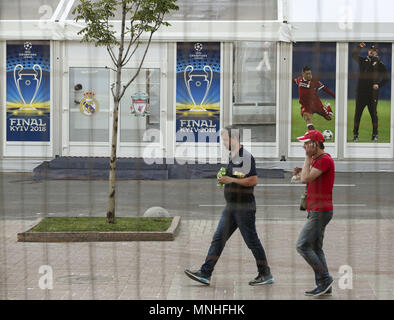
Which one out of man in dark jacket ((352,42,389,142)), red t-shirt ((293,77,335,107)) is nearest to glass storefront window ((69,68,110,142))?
red t-shirt ((293,77,335,107))

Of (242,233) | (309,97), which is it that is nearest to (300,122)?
(309,97)

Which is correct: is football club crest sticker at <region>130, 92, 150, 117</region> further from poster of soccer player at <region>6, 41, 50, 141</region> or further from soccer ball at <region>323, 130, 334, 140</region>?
soccer ball at <region>323, 130, 334, 140</region>

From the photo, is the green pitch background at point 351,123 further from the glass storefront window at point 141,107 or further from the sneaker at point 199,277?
the sneaker at point 199,277

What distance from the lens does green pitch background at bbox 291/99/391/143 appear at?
19703 millimetres

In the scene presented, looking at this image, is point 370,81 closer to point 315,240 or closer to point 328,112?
point 328,112

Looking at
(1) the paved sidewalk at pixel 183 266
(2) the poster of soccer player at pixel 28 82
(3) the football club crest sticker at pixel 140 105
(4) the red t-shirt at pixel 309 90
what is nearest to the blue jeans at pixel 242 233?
(1) the paved sidewalk at pixel 183 266

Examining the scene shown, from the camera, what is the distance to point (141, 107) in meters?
20.1

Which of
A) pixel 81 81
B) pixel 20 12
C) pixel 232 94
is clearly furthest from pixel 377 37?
pixel 20 12

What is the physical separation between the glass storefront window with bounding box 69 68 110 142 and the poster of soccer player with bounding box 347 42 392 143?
19.7 ft

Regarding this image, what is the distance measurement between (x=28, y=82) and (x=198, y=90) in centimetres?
420

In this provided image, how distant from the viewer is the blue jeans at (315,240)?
6863 mm

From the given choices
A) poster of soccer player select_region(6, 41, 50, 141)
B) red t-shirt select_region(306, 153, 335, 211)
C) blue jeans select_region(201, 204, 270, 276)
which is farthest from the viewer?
poster of soccer player select_region(6, 41, 50, 141)

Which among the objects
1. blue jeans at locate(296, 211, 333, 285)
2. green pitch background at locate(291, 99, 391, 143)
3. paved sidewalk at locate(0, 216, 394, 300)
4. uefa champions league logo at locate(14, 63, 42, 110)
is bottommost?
paved sidewalk at locate(0, 216, 394, 300)
